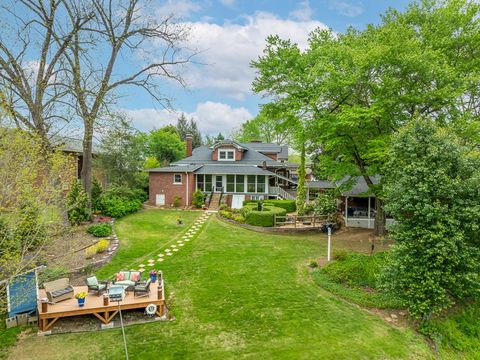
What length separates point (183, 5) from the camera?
14.7 metres

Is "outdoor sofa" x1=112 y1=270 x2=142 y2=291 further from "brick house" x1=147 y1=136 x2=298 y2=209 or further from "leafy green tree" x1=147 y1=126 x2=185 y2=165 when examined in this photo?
"leafy green tree" x1=147 y1=126 x2=185 y2=165

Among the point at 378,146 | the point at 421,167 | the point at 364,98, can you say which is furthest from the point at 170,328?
the point at 364,98

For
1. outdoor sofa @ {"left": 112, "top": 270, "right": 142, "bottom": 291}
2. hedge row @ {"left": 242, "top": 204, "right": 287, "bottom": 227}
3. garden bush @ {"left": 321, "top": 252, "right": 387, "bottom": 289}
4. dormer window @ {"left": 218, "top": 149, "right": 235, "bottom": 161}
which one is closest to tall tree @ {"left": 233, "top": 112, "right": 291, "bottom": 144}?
dormer window @ {"left": 218, "top": 149, "right": 235, "bottom": 161}

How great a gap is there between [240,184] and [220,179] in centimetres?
200

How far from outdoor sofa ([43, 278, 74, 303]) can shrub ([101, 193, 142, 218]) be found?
426 inches

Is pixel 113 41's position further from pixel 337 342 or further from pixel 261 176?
pixel 337 342

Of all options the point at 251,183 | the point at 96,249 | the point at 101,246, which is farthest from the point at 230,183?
the point at 96,249

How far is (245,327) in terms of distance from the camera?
22.8 feet

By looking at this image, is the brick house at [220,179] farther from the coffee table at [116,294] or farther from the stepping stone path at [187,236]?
the coffee table at [116,294]

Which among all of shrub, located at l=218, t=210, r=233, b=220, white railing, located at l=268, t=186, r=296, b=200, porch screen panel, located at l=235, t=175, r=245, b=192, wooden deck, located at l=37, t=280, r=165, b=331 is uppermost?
porch screen panel, located at l=235, t=175, r=245, b=192

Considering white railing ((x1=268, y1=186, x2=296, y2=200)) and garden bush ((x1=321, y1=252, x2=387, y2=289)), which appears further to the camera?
white railing ((x1=268, y1=186, x2=296, y2=200))

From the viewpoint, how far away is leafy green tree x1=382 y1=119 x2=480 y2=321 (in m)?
7.01

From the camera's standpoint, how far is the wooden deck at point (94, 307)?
261 inches

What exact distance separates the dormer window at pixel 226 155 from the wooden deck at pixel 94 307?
2139 cm
